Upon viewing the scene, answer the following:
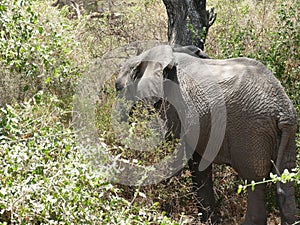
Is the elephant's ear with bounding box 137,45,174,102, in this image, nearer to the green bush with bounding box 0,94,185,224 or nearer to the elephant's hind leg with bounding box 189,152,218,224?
the elephant's hind leg with bounding box 189,152,218,224

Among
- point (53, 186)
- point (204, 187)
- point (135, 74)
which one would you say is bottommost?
point (204, 187)

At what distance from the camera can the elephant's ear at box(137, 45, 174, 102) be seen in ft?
17.2

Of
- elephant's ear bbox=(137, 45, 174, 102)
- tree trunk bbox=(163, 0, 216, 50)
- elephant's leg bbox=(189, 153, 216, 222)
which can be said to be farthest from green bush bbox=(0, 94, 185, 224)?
tree trunk bbox=(163, 0, 216, 50)

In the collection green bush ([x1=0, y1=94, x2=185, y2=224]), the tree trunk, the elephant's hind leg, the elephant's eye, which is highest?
the tree trunk

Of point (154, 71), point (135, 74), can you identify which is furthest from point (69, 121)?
point (154, 71)

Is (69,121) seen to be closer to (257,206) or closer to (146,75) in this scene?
(146,75)

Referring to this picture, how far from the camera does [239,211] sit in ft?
18.8

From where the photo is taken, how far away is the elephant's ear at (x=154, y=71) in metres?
5.25

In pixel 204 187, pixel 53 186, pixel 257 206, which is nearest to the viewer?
pixel 53 186

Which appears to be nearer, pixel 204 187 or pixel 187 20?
pixel 204 187

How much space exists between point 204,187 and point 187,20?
2.13 metres

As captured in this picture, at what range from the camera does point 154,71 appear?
533 cm

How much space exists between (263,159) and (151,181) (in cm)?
93

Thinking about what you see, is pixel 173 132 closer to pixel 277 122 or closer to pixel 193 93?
pixel 193 93
